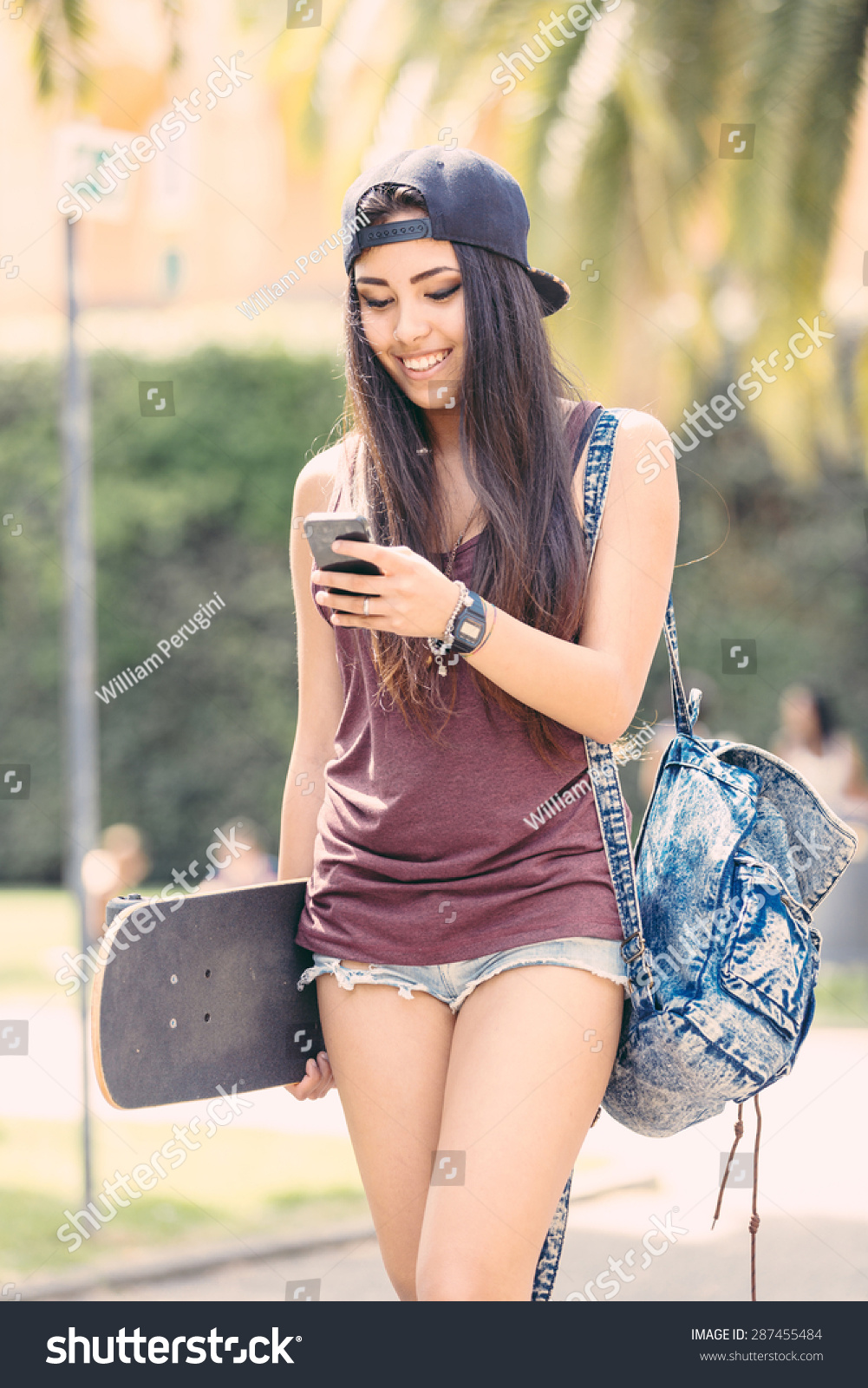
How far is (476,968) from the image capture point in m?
1.94

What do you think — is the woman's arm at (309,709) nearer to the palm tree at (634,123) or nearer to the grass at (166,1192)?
the grass at (166,1192)

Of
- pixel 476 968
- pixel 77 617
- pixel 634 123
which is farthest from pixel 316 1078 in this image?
pixel 634 123

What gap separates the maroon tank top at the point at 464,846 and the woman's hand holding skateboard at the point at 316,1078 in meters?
0.25

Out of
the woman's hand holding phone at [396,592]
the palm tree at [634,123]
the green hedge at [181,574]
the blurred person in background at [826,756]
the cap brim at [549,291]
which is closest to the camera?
the woman's hand holding phone at [396,592]

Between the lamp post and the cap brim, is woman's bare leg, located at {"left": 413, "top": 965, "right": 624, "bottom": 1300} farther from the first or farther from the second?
the lamp post

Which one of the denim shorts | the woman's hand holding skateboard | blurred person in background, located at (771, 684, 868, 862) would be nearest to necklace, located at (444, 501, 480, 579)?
the denim shorts

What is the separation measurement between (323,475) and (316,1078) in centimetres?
94

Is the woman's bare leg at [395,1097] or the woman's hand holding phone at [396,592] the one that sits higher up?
the woman's hand holding phone at [396,592]

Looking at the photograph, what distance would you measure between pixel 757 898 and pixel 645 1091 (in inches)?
12.4

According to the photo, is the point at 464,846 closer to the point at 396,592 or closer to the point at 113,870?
the point at 396,592

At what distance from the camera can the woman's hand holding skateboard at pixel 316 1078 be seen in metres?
2.21

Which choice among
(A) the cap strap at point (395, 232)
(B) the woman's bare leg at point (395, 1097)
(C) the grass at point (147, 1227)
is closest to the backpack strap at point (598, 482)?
(A) the cap strap at point (395, 232)
